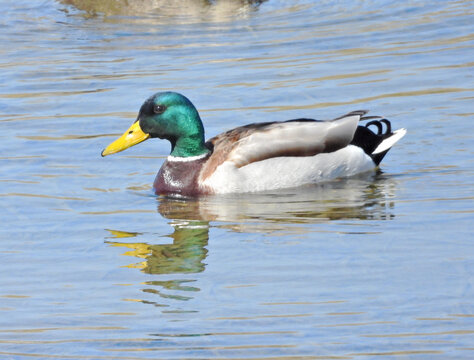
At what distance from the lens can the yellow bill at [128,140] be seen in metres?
10.0

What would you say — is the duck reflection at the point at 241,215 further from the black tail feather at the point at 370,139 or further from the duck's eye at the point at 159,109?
the duck's eye at the point at 159,109

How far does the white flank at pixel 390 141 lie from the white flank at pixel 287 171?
12cm

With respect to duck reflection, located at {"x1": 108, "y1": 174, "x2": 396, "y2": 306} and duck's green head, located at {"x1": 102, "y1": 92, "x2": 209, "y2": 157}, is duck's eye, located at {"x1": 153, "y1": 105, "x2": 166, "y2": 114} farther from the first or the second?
duck reflection, located at {"x1": 108, "y1": 174, "x2": 396, "y2": 306}

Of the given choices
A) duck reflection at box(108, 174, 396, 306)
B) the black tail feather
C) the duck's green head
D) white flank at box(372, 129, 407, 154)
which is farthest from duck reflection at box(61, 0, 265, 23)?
duck reflection at box(108, 174, 396, 306)

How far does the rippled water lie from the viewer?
20.9 feet

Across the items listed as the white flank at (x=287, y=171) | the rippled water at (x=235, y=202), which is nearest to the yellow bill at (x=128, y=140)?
the rippled water at (x=235, y=202)

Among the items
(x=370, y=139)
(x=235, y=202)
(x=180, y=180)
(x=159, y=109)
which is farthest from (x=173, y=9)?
(x=235, y=202)

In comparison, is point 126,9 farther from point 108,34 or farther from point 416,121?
point 416,121

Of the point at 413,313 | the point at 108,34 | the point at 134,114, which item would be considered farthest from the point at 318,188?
the point at 108,34

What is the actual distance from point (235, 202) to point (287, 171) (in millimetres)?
641

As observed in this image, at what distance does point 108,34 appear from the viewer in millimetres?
16312

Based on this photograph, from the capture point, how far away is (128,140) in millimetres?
10125

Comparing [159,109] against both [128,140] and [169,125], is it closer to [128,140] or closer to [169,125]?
[169,125]

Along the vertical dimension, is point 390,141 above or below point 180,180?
above
